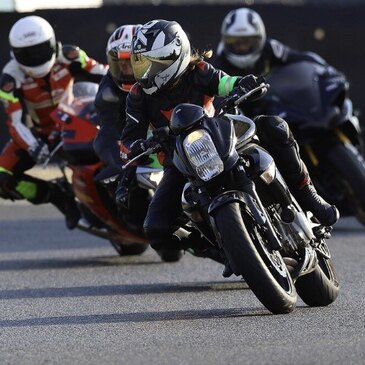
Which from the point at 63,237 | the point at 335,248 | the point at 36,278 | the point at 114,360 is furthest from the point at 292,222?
the point at 63,237

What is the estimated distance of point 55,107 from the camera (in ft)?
41.3

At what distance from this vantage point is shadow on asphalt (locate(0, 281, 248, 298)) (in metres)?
9.34

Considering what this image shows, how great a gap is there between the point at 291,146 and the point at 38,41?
4.56 meters

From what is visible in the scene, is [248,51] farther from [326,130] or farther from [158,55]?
[158,55]

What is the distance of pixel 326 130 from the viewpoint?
12.1 meters

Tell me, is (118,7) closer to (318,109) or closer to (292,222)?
(318,109)

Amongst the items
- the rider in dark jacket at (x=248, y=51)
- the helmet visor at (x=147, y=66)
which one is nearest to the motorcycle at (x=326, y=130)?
the rider in dark jacket at (x=248, y=51)

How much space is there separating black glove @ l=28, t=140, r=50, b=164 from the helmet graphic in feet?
10.6

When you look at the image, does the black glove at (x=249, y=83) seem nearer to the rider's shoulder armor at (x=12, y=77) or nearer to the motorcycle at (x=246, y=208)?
the motorcycle at (x=246, y=208)

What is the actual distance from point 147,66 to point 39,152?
3385 millimetres

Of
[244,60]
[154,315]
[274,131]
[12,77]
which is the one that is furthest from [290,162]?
[244,60]

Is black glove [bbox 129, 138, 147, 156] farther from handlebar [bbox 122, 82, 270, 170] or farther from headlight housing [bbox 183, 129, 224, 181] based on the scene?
headlight housing [bbox 183, 129, 224, 181]

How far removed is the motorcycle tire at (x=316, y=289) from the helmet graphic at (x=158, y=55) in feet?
4.60

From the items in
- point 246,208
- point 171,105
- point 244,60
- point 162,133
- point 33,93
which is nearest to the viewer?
point 246,208
